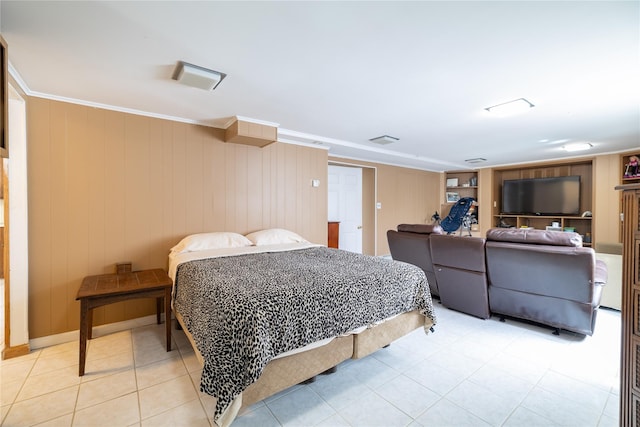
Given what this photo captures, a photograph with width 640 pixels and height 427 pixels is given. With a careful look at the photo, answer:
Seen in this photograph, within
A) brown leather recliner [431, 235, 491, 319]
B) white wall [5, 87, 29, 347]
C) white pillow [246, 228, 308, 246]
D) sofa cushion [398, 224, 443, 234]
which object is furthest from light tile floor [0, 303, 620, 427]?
white pillow [246, 228, 308, 246]

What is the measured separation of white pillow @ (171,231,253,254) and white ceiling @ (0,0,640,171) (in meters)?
1.35

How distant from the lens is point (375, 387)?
6.33 feet

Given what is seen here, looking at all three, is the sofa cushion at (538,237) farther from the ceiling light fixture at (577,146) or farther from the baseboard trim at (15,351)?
the baseboard trim at (15,351)

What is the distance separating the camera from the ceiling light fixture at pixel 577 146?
4.41 metres

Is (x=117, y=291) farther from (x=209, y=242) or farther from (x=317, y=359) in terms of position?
(x=317, y=359)

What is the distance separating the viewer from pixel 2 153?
1.49 meters

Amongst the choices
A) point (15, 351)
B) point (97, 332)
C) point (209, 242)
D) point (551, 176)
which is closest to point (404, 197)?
point (551, 176)

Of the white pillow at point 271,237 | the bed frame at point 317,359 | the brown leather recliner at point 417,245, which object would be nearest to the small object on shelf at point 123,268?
the white pillow at point 271,237

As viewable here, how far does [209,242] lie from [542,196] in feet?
21.9

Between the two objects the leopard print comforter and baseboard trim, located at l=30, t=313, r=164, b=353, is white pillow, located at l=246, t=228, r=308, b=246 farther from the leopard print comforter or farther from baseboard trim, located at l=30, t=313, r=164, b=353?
baseboard trim, located at l=30, t=313, r=164, b=353

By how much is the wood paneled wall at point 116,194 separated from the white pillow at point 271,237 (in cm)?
27

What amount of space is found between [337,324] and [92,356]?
213 centimetres

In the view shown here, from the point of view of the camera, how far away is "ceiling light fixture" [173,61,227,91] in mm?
2051

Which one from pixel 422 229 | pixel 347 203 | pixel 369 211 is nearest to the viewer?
pixel 422 229
